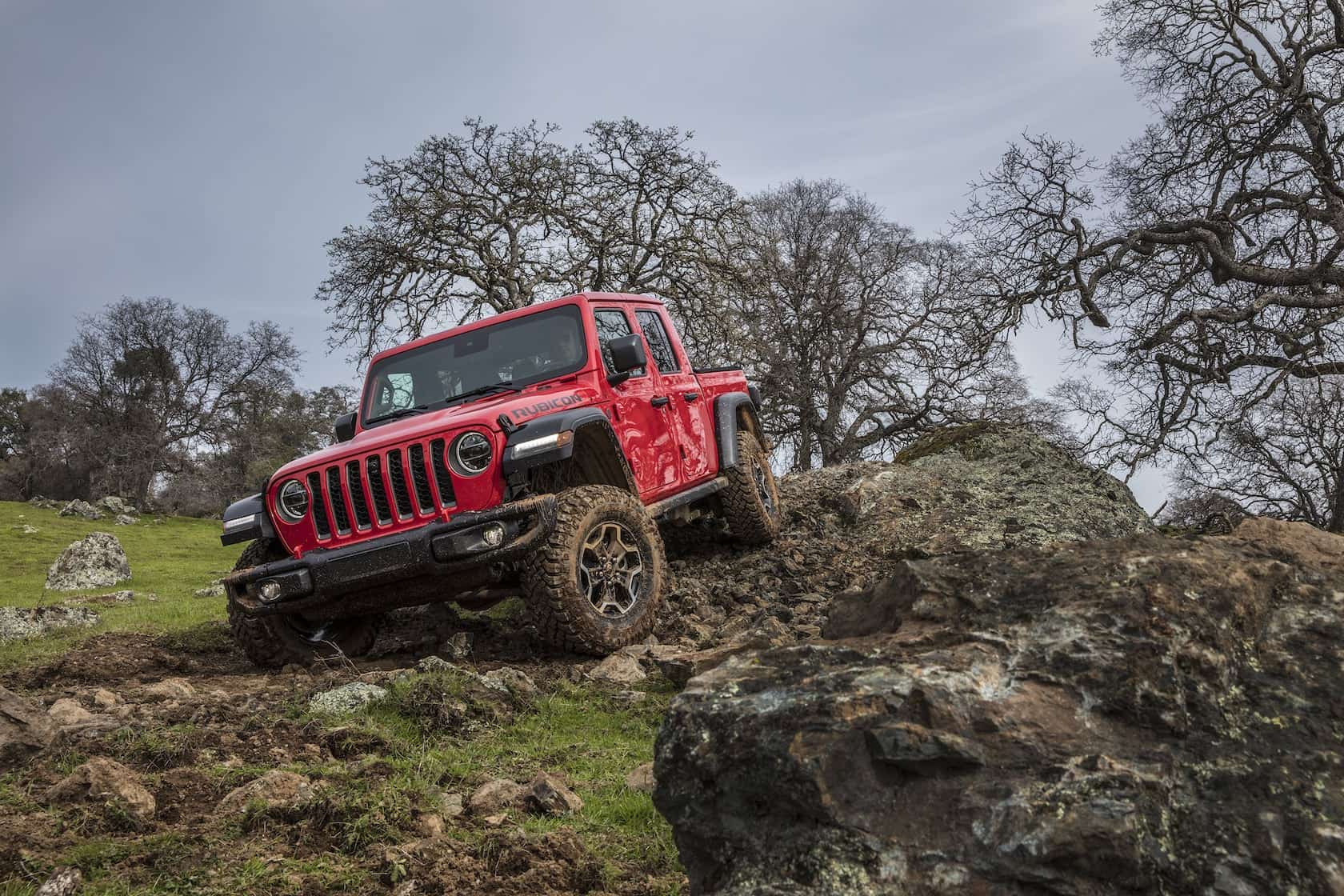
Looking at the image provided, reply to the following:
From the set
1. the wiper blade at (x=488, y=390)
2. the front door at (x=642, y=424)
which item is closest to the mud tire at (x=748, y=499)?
the front door at (x=642, y=424)

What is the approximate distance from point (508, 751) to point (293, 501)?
3014 mm

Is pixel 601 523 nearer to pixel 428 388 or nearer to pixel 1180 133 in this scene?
pixel 428 388

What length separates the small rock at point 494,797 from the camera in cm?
338

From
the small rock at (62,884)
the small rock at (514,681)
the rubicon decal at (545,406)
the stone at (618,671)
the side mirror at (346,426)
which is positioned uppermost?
the side mirror at (346,426)

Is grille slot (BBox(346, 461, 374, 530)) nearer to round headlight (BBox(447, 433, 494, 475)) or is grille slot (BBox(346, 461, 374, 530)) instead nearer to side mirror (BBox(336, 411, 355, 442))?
round headlight (BBox(447, 433, 494, 475))

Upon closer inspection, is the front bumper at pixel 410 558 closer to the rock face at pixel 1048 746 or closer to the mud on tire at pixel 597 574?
the mud on tire at pixel 597 574

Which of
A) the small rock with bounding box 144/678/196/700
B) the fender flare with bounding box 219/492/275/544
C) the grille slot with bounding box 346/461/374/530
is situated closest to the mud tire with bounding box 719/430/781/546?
the grille slot with bounding box 346/461/374/530

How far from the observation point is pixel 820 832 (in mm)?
1835

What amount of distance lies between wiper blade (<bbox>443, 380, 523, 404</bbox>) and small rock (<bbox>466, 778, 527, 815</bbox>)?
150 inches

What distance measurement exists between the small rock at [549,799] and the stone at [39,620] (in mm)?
8803

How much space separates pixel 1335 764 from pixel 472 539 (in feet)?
15.1

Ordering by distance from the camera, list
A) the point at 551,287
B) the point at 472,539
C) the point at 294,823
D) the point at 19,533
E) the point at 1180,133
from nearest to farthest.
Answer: the point at 294,823
the point at 472,539
the point at 1180,133
the point at 551,287
the point at 19,533

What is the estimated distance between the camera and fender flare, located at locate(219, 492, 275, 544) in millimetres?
6613

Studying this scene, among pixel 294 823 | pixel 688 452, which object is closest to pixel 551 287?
pixel 688 452
